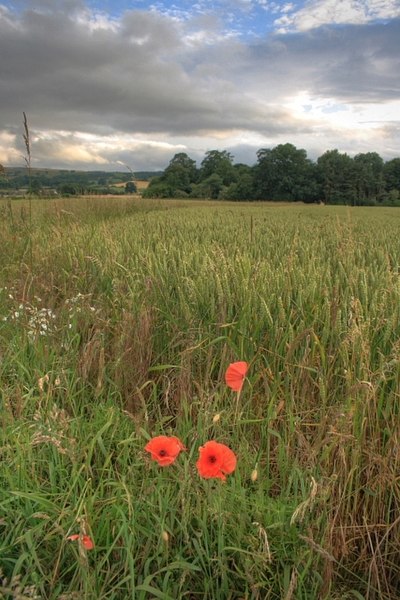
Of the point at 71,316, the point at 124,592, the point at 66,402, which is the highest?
the point at 71,316

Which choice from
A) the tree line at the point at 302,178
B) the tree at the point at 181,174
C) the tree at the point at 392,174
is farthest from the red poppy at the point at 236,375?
the tree at the point at 392,174

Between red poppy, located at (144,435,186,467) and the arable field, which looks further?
the arable field

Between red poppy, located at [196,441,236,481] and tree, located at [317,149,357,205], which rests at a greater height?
tree, located at [317,149,357,205]

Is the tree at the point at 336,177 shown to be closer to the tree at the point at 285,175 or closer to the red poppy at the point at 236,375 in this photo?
the tree at the point at 285,175

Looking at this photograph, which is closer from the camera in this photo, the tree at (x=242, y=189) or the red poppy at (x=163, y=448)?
the red poppy at (x=163, y=448)

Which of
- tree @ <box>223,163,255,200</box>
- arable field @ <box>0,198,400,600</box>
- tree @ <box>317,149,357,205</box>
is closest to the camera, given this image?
arable field @ <box>0,198,400,600</box>

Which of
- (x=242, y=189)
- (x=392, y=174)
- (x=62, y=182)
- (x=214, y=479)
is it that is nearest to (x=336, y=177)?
(x=392, y=174)

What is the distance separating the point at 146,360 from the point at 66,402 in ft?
1.46

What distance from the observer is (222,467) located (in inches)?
43.3

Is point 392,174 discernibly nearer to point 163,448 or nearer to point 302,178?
point 302,178

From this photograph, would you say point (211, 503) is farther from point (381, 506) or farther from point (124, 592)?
point (381, 506)

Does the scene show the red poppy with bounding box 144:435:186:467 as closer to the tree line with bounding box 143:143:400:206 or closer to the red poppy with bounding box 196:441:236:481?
the red poppy with bounding box 196:441:236:481

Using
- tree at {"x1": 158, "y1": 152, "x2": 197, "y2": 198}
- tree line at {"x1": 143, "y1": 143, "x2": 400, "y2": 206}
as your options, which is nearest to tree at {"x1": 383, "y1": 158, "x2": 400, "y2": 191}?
tree line at {"x1": 143, "y1": 143, "x2": 400, "y2": 206}

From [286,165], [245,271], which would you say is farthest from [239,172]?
[245,271]
